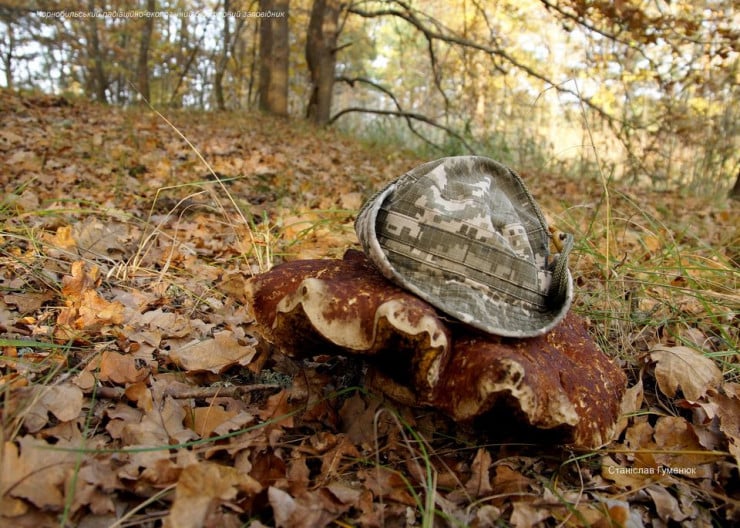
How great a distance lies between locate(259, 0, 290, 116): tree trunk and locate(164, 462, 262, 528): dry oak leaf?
→ 9262 millimetres

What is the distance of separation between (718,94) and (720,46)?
303cm

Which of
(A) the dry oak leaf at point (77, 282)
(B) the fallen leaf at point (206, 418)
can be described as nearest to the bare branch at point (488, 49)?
(A) the dry oak leaf at point (77, 282)

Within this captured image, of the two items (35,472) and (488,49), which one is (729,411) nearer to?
(35,472)

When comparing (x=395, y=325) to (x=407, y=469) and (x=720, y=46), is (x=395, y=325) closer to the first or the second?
(x=407, y=469)

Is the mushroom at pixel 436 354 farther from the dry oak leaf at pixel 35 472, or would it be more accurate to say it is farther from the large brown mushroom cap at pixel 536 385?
Answer: the dry oak leaf at pixel 35 472

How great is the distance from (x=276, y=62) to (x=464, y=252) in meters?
9.01

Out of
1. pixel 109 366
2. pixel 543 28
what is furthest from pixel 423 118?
pixel 543 28

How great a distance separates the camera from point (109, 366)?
171 centimetres

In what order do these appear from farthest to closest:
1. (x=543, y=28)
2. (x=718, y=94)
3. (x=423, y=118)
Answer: (x=543, y=28)
(x=718, y=94)
(x=423, y=118)

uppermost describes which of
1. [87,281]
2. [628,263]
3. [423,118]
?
[423,118]

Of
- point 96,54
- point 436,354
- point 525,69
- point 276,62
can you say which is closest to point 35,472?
point 436,354

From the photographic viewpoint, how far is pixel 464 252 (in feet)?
5.03

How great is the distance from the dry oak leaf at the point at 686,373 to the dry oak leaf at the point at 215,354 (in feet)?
5.60

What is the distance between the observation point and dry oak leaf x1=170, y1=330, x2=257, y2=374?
186 centimetres
